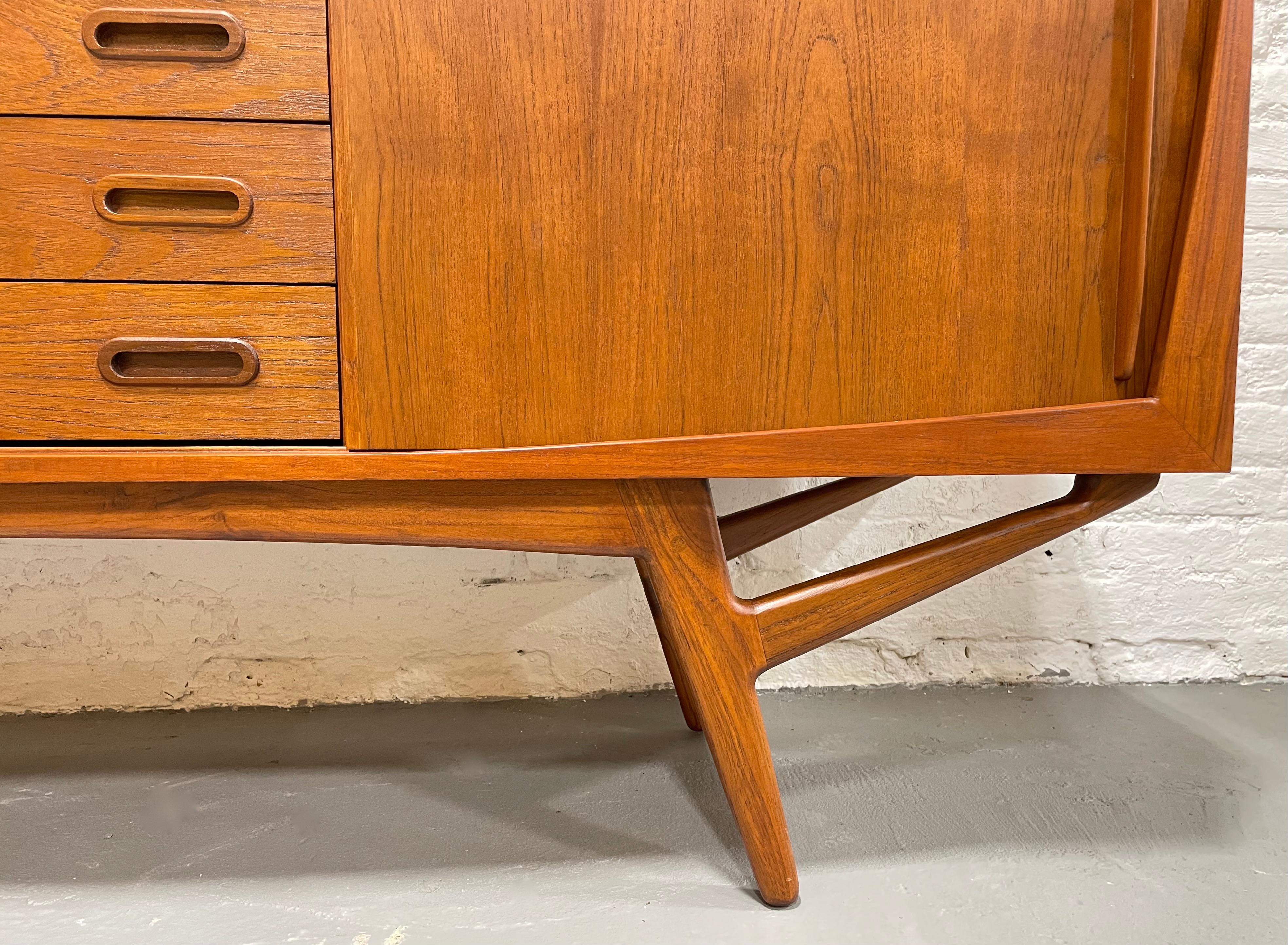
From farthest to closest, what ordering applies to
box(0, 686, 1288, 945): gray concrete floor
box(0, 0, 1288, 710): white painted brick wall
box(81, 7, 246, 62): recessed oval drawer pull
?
box(0, 0, 1288, 710): white painted brick wall, box(0, 686, 1288, 945): gray concrete floor, box(81, 7, 246, 62): recessed oval drawer pull

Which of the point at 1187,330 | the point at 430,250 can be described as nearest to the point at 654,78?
the point at 430,250

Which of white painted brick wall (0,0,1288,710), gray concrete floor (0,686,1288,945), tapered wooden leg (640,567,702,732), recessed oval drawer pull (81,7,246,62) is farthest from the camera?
white painted brick wall (0,0,1288,710)

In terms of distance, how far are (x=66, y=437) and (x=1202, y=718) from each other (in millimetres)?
1216

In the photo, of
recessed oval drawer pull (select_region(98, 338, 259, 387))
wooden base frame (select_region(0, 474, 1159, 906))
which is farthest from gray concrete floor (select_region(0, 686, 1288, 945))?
recessed oval drawer pull (select_region(98, 338, 259, 387))

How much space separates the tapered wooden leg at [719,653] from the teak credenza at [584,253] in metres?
0.04

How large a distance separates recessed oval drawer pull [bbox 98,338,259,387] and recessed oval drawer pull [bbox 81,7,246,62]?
0.59 ft

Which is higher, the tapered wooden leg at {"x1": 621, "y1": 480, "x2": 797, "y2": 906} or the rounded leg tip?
the tapered wooden leg at {"x1": 621, "y1": 480, "x2": 797, "y2": 906}

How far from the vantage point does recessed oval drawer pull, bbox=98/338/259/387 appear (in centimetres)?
58

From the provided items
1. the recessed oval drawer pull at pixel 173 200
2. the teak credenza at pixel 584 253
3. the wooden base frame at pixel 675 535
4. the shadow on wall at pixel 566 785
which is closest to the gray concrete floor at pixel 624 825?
the shadow on wall at pixel 566 785

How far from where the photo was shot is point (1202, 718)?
1072 mm

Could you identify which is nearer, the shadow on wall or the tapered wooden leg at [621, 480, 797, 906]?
the tapered wooden leg at [621, 480, 797, 906]

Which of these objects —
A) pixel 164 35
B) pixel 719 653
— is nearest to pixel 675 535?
pixel 719 653

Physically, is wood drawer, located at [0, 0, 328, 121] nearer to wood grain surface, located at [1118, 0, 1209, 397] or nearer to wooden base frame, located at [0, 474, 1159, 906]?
wooden base frame, located at [0, 474, 1159, 906]

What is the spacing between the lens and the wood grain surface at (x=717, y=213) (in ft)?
1.90
